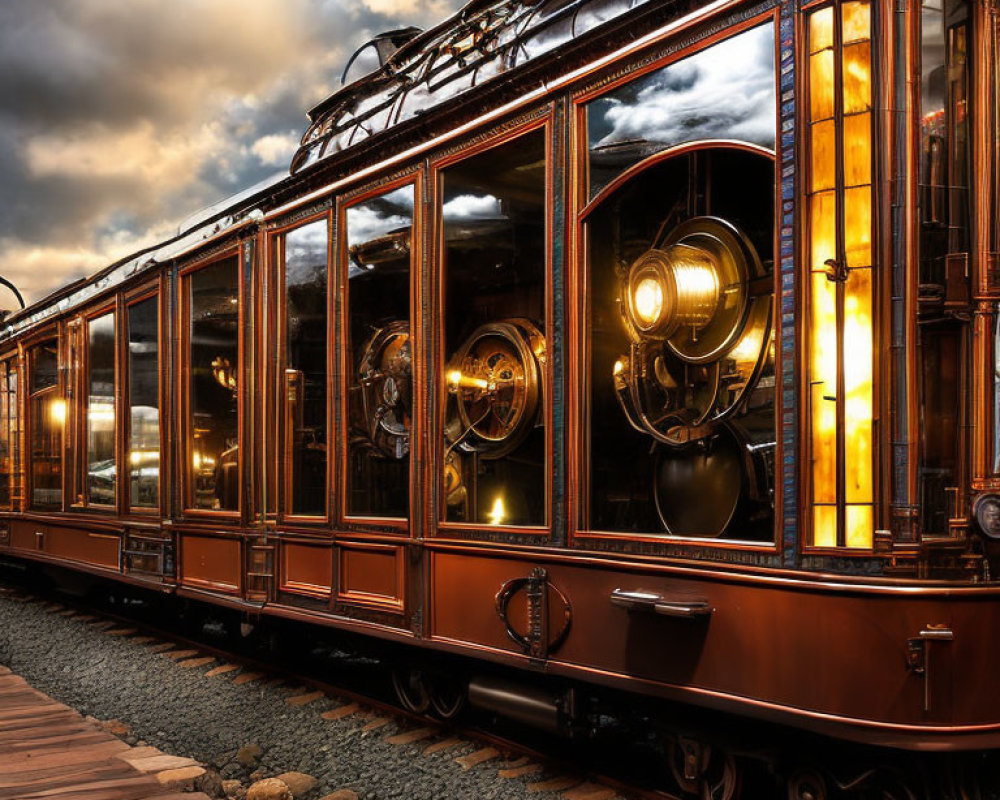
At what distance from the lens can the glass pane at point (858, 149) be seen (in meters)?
3.28

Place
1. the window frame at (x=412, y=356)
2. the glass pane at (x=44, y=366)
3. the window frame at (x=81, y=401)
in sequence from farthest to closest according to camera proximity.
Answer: the glass pane at (x=44, y=366), the window frame at (x=81, y=401), the window frame at (x=412, y=356)

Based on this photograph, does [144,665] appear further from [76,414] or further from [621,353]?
[621,353]

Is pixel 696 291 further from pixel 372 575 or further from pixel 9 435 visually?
pixel 9 435

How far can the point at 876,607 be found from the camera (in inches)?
124

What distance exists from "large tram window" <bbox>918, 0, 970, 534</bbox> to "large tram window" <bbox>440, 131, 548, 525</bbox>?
64.4 inches

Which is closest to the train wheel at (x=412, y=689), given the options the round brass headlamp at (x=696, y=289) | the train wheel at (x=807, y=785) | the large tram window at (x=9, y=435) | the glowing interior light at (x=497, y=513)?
the glowing interior light at (x=497, y=513)

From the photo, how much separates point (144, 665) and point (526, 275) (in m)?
4.56

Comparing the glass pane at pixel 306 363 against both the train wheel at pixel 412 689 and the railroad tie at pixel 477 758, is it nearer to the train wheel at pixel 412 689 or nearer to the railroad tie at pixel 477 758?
the train wheel at pixel 412 689

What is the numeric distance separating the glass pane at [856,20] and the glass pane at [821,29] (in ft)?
0.16

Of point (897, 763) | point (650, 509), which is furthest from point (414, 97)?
point (897, 763)

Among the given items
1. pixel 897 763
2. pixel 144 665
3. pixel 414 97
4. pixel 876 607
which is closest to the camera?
pixel 876 607

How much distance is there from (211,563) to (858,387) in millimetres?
5187

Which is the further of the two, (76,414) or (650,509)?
(76,414)

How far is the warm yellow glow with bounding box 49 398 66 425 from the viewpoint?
10625 millimetres
